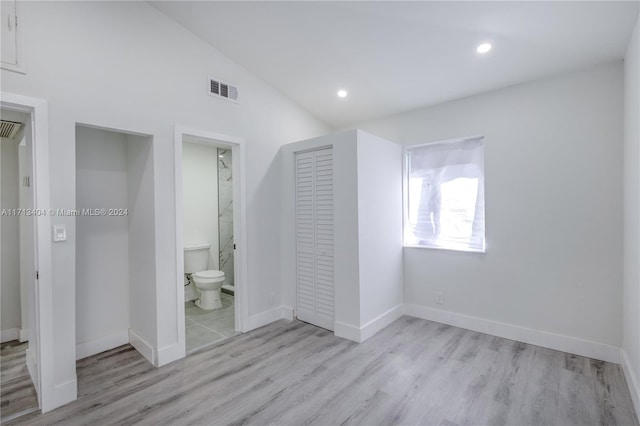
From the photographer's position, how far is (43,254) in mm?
2072

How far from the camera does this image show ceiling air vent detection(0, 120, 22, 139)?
2.58 m

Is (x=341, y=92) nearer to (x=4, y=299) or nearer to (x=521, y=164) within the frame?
(x=521, y=164)

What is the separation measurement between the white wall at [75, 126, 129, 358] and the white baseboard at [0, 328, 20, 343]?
966mm

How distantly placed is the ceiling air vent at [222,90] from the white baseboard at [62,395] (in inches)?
105

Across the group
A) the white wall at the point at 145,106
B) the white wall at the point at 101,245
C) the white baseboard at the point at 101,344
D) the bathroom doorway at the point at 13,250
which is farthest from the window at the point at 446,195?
the bathroom doorway at the point at 13,250

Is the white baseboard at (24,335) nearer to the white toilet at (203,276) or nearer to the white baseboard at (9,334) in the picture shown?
the white baseboard at (9,334)

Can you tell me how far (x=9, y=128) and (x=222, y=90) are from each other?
1.93 m

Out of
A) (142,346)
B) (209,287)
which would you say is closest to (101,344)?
(142,346)

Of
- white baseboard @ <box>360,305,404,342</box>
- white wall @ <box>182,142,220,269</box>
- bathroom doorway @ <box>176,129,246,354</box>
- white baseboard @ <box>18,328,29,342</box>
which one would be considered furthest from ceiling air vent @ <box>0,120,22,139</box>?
white baseboard @ <box>360,305,404,342</box>

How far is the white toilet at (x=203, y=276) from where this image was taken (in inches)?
159

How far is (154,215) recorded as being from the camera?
8.64ft

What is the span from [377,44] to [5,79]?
8.81 ft

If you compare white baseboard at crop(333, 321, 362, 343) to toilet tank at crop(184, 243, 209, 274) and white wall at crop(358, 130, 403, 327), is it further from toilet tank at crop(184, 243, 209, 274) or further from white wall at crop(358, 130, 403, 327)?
toilet tank at crop(184, 243, 209, 274)

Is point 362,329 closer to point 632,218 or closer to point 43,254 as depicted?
point 632,218
